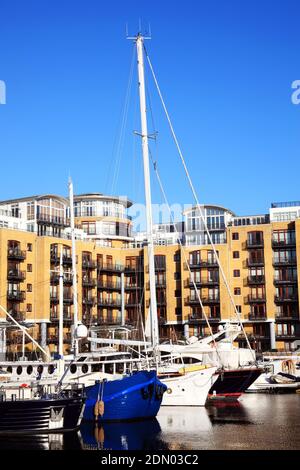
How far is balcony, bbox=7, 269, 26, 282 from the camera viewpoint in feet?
276

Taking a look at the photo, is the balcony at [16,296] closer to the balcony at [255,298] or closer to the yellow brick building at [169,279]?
the yellow brick building at [169,279]

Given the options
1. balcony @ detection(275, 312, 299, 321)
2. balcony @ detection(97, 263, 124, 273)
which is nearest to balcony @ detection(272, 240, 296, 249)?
balcony @ detection(275, 312, 299, 321)

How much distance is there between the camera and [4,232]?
83.8 metres

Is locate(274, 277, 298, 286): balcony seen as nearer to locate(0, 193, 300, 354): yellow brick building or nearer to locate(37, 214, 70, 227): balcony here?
locate(0, 193, 300, 354): yellow brick building

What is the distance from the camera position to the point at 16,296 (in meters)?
84.3

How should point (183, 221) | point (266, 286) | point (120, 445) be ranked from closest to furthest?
point (120, 445), point (266, 286), point (183, 221)

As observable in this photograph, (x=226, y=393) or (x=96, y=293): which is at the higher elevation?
(x=96, y=293)

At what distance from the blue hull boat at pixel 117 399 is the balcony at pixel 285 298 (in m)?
57.0

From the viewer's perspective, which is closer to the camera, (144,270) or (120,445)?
(120,445)

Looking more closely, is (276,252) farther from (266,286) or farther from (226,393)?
(226,393)

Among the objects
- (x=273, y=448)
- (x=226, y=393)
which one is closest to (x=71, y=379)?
(x=226, y=393)

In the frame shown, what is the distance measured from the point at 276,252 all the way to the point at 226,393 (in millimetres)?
43842

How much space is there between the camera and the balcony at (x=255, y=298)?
9300cm

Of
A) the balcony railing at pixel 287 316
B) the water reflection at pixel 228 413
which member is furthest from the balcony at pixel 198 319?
the water reflection at pixel 228 413
